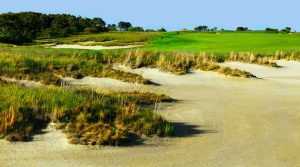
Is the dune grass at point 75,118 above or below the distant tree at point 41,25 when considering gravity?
above

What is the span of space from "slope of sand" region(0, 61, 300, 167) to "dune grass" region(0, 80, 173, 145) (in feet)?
1.20

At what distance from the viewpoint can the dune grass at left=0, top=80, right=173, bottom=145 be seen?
573 inches

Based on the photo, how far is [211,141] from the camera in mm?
15422

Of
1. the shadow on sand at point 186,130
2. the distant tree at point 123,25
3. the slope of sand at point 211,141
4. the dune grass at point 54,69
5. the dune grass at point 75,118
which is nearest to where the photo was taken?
the slope of sand at point 211,141

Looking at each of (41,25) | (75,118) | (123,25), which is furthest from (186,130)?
(123,25)

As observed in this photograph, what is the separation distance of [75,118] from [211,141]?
331 cm

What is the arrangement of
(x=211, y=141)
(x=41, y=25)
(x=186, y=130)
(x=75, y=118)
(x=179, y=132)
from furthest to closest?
1. (x=41, y=25)
2. (x=186, y=130)
3. (x=179, y=132)
4. (x=75, y=118)
5. (x=211, y=141)

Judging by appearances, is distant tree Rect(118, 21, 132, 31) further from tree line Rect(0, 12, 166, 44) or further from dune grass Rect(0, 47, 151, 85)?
dune grass Rect(0, 47, 151, 85)

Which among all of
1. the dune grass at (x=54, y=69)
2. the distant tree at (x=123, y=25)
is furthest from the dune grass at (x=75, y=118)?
the distant tree at (x=123, y=25)

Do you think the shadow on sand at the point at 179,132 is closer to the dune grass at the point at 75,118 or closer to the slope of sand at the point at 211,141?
the slope of sand at the point at 211,141

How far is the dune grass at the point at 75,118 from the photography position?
1455 centimetres

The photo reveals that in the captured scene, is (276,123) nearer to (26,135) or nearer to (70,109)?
(70,109)

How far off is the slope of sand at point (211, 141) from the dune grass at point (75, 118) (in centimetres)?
37

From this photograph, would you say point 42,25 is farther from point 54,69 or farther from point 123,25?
point 54,69
